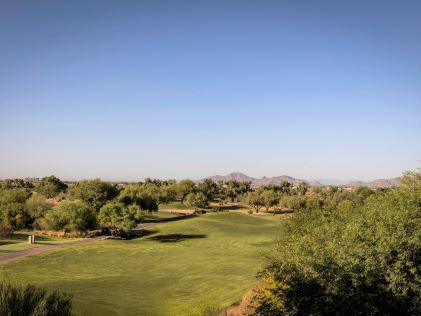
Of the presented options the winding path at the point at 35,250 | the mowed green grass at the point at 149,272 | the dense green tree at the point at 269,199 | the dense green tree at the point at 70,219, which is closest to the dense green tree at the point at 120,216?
the dense green tree at the point at 70,219

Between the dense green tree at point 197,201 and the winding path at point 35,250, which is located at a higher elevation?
the dense green tree at point 197,201

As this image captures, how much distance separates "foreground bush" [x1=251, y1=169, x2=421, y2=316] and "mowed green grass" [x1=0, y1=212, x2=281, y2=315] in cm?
717

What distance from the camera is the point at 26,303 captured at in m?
16.1

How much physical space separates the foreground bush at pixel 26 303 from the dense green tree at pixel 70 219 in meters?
69.2

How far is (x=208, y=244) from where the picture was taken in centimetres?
8100

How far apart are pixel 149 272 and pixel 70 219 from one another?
37197mm

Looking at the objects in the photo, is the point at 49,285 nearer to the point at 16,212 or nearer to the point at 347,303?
the point at 347,303

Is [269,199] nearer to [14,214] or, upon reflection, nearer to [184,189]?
[184,189]

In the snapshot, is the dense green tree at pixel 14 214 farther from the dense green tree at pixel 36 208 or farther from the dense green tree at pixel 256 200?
the dense green tree at pixel 256 200

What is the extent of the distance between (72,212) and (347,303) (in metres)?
70.4

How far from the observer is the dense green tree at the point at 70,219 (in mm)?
82625

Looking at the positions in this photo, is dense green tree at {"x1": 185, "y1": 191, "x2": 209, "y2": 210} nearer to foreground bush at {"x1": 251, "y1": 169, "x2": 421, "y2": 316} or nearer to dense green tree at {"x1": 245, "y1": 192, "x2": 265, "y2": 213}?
dense green tree at {"x1": 245, "y1": 192, "x2": 265, "y2": 213}

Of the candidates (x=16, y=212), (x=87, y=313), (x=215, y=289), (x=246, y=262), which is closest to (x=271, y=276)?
(x=215, y=289)

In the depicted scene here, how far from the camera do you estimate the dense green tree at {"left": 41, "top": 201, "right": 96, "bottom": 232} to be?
271 ft
